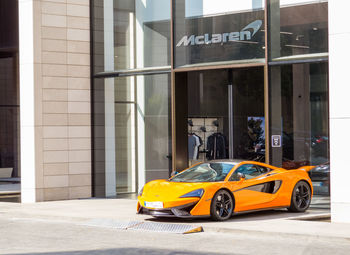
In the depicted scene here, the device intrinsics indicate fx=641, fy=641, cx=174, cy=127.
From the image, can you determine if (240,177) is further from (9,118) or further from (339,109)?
(9,118)

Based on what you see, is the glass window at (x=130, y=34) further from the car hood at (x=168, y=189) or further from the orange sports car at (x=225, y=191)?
the car hood at (x=168, y=189)

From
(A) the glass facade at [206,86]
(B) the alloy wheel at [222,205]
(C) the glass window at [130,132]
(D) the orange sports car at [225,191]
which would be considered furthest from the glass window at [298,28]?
(B) the alloy wheel at [222,205]

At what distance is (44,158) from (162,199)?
5747mm

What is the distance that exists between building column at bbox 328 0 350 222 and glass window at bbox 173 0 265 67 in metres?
3.05

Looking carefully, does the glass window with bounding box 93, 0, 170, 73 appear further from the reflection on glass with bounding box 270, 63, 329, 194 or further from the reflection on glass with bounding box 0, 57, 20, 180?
the reflection on glass with bounding box 0, 57, 20, 180

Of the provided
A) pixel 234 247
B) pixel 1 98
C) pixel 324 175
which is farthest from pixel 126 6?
pixel 1 98

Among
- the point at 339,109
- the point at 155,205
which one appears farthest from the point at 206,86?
the point at 155,205

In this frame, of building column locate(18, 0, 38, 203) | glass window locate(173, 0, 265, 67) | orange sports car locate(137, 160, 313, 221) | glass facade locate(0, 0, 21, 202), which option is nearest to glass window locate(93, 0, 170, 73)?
glass window locate(173, 0, 265, 67)

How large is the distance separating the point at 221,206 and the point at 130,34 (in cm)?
672

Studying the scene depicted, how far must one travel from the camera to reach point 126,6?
57.0ft

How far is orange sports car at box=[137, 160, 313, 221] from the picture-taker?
1184 centimetres

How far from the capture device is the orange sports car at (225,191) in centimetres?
1184

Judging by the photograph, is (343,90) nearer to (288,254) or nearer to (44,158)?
(288,254)

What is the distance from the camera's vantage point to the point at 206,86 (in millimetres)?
16531
